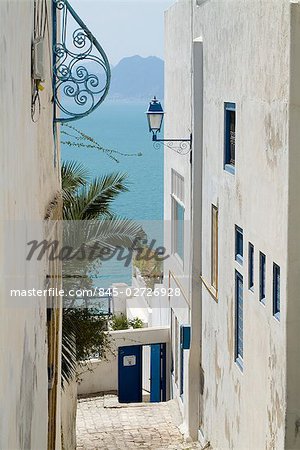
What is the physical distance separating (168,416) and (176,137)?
17.1 feet

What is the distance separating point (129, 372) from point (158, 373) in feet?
2.39

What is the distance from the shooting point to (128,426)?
1658cm

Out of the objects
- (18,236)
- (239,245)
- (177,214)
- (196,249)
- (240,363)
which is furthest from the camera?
(177,214)

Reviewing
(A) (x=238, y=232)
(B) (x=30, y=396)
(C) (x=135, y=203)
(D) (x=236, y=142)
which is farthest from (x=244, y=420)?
(C) (x=135, y=203)

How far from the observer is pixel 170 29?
17.9 m

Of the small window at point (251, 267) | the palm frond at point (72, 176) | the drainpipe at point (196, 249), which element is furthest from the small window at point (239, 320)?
the palm frond at point (72, 176)

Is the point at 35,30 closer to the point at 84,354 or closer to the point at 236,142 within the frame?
the point at 236,142

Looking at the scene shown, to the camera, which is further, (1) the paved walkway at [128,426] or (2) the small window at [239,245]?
(1) the paved walkway at [128,426]

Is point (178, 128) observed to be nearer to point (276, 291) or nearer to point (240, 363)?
point (240, 363)

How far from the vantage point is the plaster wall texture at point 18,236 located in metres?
4.71

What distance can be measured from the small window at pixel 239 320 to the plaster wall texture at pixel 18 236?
378 cm

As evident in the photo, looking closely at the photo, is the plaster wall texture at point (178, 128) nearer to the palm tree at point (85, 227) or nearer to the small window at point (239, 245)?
the palm tree at point (85, 227)

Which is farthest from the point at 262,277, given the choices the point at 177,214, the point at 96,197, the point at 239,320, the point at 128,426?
the point at 177,214

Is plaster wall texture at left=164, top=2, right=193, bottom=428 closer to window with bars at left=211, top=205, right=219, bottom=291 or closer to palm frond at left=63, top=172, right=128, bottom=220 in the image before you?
palm frond at left=63, top=172, right=128, bottom=220
